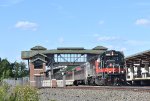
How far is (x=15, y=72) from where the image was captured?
13388 cm

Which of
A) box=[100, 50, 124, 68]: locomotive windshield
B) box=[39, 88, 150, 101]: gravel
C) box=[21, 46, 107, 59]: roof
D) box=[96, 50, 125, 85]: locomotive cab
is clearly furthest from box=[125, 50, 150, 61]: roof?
box=[21, 46, 107, 59]: roof

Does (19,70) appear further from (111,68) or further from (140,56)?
(140,56)

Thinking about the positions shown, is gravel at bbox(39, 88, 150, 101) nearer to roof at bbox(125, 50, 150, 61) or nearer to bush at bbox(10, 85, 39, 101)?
roof at bbox(125, 50, 150, 61)

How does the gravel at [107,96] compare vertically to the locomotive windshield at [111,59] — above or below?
below

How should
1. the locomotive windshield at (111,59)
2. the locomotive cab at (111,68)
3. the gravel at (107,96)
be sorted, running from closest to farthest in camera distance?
the gravel at (107,96) → the locomotive cab at (111,68) → the locomotive windshield at (111,59)

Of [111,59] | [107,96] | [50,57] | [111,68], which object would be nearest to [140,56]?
[111,68]

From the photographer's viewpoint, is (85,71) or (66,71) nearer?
(85,71)

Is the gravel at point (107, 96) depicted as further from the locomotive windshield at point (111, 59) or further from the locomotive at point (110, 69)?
the locomotive windshield at point (111, 59)

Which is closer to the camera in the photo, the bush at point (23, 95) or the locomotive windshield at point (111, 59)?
the bush at point (23, 95)

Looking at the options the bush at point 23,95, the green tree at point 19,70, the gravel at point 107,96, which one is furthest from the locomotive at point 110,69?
the green tree at point 19,70

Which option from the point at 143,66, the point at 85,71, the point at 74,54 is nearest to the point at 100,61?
the point at 143,66

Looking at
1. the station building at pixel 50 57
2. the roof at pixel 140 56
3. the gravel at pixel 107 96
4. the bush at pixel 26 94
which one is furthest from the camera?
the station building at pixel 50 57

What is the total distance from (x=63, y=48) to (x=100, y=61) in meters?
73.4

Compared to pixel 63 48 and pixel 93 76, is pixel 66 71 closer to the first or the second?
pixel 93 76
